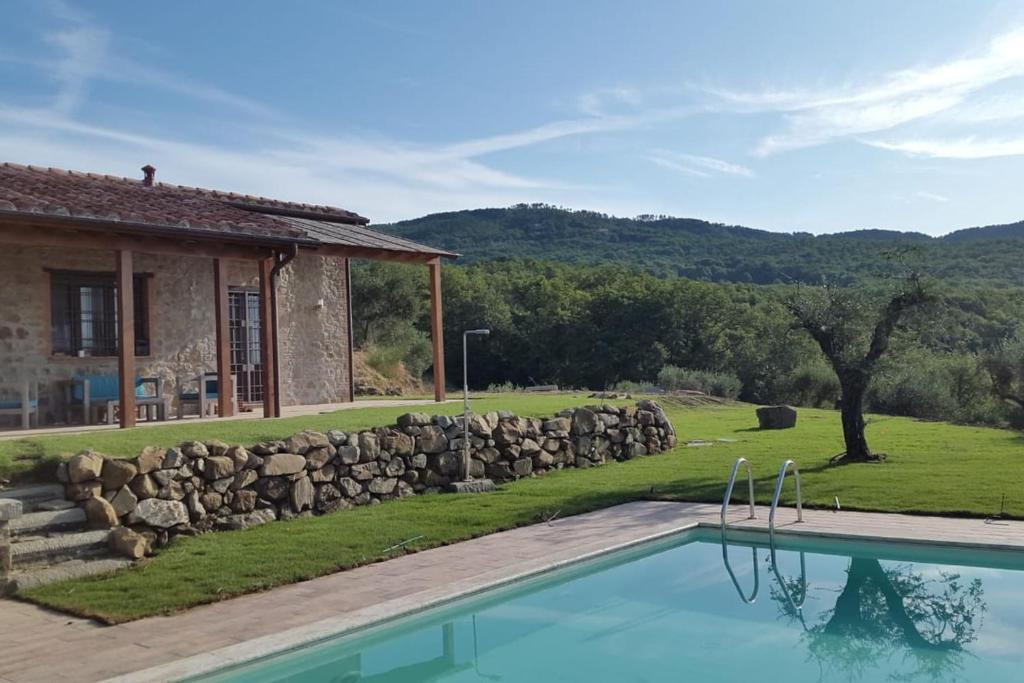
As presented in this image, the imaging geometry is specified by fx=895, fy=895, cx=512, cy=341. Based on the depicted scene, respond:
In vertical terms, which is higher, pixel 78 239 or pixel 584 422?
pixel 78 239

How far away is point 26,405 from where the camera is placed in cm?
1211

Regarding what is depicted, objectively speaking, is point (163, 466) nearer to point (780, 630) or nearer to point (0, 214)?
point (0, 214)

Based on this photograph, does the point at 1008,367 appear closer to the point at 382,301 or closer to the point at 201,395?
the point at 201,395

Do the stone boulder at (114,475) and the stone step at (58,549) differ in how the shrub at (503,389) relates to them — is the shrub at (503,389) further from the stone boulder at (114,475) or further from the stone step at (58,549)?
the stone step at (58,549)

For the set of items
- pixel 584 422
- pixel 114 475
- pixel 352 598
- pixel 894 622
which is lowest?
pixel 894 622

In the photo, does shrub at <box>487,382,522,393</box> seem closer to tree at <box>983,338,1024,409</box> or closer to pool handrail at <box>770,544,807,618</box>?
tree at <box>983,338,1024,409</box>

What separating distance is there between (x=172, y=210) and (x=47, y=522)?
6880 millimetres

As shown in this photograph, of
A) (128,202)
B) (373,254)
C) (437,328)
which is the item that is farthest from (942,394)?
(128,202)

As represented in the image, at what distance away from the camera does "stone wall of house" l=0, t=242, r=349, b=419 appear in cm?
1352

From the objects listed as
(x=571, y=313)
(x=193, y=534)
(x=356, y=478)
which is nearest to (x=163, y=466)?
(x=193, y=534)

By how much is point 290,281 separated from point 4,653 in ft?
40.7

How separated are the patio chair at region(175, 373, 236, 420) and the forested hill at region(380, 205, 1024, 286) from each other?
35986mm

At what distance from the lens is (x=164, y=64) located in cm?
1823

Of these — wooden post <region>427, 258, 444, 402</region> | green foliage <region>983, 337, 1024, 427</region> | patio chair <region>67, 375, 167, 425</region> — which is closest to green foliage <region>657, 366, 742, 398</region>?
green foliage <region>983, 337, 1024, 427</region>
